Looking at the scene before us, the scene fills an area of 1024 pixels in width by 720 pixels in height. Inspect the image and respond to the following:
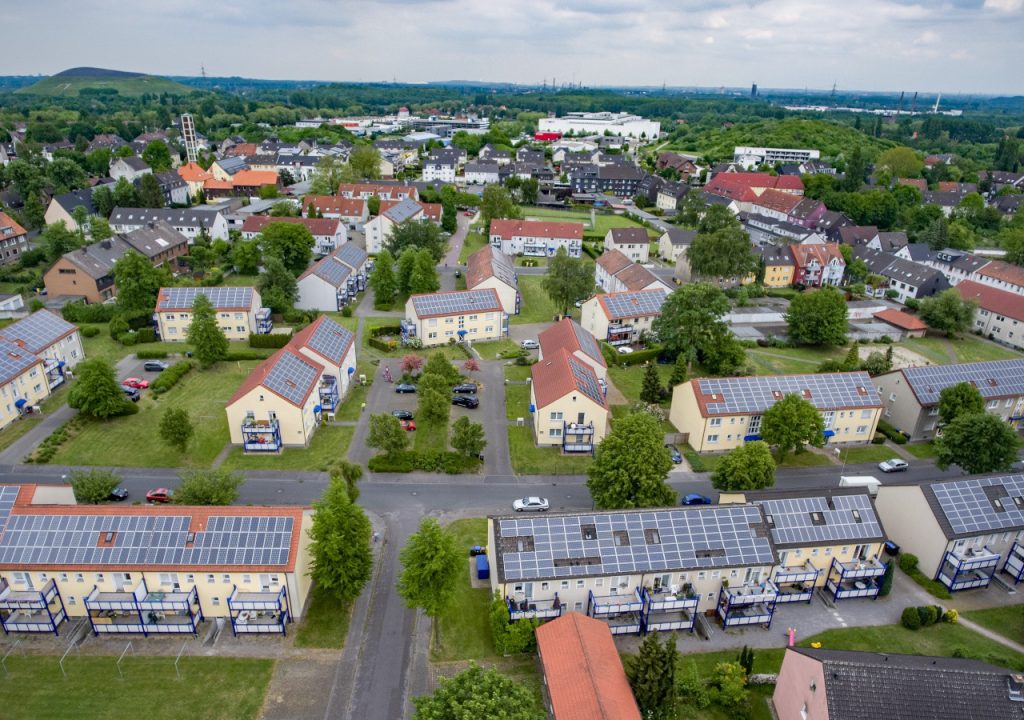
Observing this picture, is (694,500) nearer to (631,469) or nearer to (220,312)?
(631,469)

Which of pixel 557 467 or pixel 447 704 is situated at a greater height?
pixel 447 704

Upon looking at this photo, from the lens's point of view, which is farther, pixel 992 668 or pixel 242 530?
pixel 242 530

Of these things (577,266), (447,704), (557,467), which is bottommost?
(557,467)

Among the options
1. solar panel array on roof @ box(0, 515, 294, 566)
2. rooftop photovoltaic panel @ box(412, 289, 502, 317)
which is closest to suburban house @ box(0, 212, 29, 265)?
rooftop photovoltaic panel @ box(412, 289, 502, 317)

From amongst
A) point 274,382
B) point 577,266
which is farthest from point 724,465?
point 577,266

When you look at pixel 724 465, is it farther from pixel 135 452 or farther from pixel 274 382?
pixel 135 452

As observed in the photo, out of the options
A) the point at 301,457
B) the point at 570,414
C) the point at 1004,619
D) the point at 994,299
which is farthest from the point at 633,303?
the point at 994,299

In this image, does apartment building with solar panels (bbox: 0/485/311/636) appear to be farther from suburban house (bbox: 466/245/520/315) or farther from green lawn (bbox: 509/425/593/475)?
suburban house (bbox: 466/245/520/315)

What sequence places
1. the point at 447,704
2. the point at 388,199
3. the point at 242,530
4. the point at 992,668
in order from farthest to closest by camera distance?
the point at 388,199 → the point at 242,530 → the point at 992,668 → the point at 447,704

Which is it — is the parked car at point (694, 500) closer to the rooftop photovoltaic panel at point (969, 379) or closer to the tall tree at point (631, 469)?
the tall tree at point (631, 469)
